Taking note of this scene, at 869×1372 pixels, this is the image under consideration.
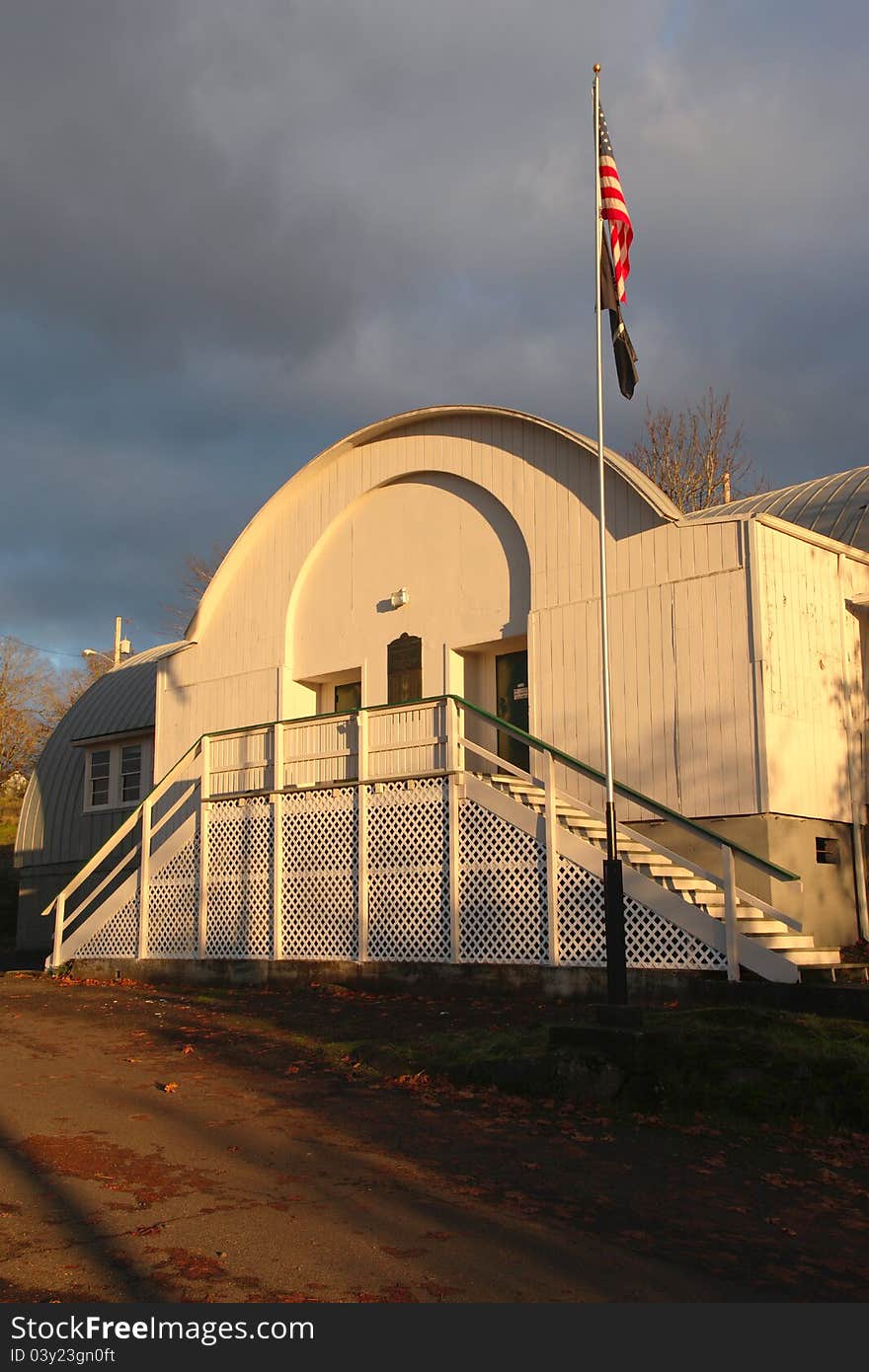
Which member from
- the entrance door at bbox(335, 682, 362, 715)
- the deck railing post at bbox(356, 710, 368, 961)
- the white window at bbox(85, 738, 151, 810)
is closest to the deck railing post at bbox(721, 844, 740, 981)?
the deck railing post at bbox(356, 710, 368, 961)

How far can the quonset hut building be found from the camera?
1337 centimetres

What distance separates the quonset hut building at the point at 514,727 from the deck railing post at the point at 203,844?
4 centimetres

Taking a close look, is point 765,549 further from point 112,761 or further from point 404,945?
point 112,761

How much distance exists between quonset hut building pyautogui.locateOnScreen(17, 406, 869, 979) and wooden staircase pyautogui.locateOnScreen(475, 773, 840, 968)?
0.05 metres

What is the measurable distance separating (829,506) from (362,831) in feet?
31.0

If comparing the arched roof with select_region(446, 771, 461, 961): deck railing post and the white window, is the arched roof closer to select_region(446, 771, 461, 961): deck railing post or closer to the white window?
select_region(446, 771, 461, 961): deck railing post

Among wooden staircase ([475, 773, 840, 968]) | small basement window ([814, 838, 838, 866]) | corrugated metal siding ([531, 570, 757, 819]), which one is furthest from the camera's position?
small basement window ([814, 838, 838, 866])

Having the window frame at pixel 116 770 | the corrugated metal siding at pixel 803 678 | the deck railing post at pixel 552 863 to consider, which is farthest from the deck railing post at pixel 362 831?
the window frame at pixel 116 770

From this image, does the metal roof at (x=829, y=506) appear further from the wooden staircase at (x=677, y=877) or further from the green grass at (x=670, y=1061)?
the green grass at (x=670, y=1061)

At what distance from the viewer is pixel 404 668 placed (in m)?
18.5

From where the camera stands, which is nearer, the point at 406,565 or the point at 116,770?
the point at 406,565

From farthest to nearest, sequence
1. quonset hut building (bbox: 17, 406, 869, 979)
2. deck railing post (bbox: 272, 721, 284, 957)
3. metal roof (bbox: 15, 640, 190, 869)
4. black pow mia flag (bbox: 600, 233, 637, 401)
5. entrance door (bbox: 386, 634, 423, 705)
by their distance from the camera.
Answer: metal roof (bbox: 15, 640, 190, 869) < entrance door (bbox: 386, 634, 423, 705) < deck railing post (bbox: 272, 721, 284, 957) < quonset hut building (bbox: 17, 406, 869, 979) < black pow mia flag (bbox: 600, 233, 637, 401)

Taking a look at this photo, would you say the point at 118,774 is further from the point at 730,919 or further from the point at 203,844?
the point at 730,919

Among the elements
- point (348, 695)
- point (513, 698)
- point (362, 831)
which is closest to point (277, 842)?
point (362, 831)
